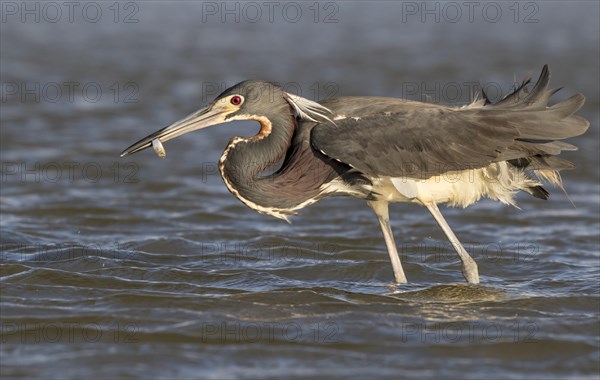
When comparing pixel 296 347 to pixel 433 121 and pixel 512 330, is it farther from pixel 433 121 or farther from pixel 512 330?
pixel 433 121

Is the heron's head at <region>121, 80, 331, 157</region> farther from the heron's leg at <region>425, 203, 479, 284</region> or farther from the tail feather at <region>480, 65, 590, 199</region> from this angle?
the tail feather at <region>480, 65, 590, 199</region>

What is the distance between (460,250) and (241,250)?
2725 mm

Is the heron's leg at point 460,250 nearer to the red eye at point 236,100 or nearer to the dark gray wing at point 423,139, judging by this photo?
the dark gray wing at point 423,139

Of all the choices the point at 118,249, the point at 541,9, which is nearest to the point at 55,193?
the point at 118,249

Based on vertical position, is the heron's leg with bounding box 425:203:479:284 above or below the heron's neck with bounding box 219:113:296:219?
below

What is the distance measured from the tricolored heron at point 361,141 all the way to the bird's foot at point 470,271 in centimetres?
74

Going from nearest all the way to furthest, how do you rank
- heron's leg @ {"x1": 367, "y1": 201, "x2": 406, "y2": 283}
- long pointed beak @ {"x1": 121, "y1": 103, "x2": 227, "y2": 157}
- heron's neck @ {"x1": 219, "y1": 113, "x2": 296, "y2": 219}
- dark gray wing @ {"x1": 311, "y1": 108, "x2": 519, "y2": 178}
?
heron's neck @ {"x1": 219, "y1": 113, "x2": 296, "y2": 219}, dark gray wing @ {"x1": 311, "y1": 108, "x2": 519, "y2": 178}, long pointed beak @ {"x1": 121, "y1": 103, "x2": 227, "y2": 157}, heron's leg @ {"x1": 367, "y1": 201, "x2": 406, "y2": 283}

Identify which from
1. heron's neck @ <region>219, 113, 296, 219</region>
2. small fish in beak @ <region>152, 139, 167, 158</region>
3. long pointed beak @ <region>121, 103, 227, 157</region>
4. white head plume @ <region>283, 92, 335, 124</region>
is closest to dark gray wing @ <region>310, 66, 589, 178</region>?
white head plume @ <region>283, 92, 335, 124</region>

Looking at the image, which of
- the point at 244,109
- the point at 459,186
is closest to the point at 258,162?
the point at 244,109

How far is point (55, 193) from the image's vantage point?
14.5 meters

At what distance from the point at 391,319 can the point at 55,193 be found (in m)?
6.44

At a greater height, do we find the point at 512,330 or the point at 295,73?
the point at 295,73

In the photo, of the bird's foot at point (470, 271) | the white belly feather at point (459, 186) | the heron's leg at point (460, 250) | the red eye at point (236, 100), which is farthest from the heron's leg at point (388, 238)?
the red eye at point (236, 100)

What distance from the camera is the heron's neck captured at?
9867 mm
